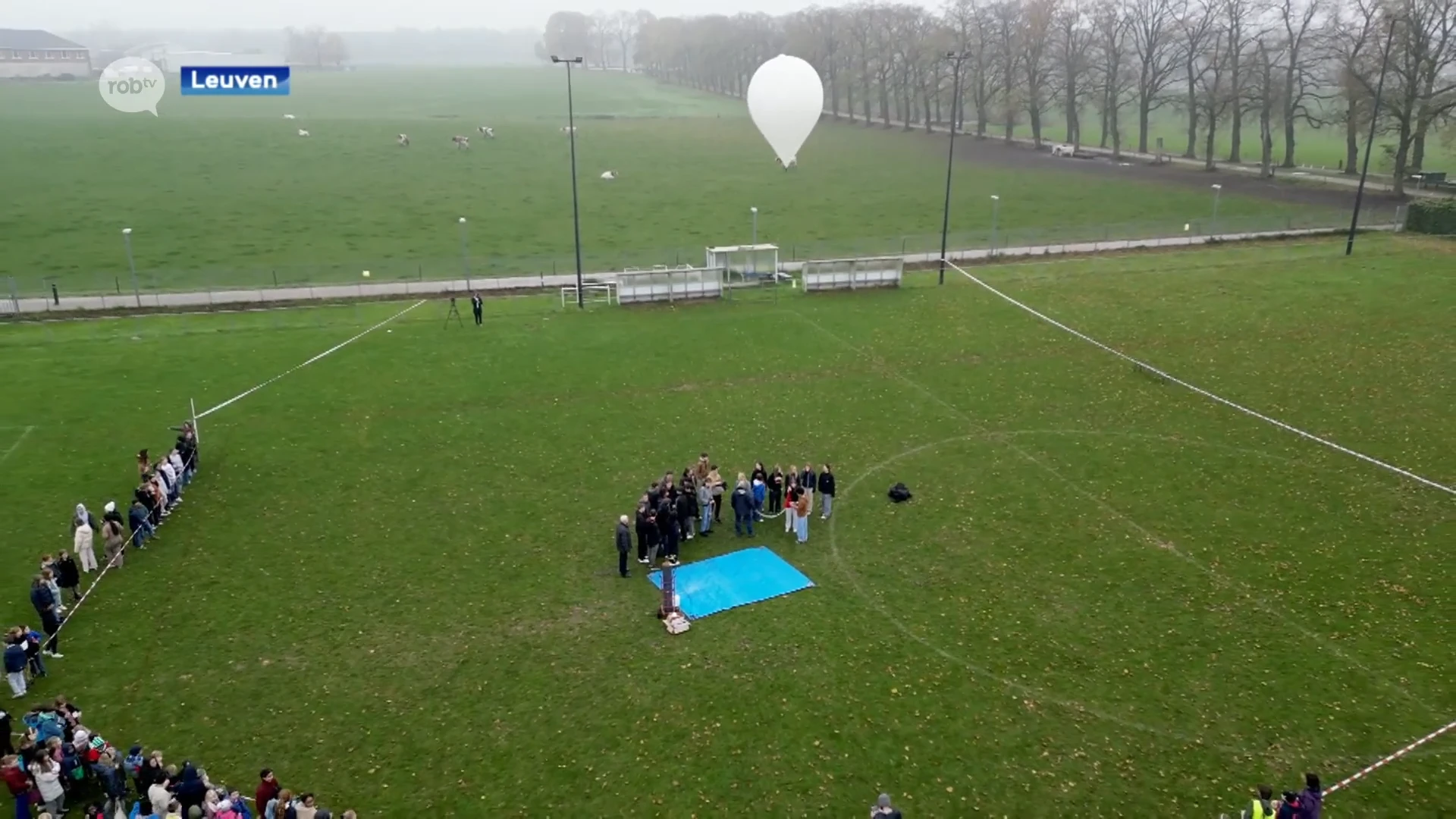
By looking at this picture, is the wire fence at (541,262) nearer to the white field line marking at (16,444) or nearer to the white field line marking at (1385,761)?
the white field line marking at (16,444)

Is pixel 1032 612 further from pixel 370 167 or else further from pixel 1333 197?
pixel 370 167

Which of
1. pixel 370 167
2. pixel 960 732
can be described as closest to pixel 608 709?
pixel 960 732

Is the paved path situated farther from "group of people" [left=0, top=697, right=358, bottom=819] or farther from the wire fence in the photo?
"group of people" [left=0, top=697, right=358, bottom=819]

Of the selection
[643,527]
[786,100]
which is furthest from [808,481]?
[786,100]

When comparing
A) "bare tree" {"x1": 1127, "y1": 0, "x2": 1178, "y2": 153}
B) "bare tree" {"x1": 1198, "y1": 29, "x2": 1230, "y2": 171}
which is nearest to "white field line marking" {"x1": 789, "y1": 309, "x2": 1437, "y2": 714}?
"bare tree" {"x1": 1198, "y1": 29, "x2": 1230, "y2": 171}

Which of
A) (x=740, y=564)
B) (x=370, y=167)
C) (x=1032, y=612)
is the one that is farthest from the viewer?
(x=370, y=167)

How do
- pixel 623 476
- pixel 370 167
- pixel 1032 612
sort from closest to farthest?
pixel 1032 612
pixel 623 476
pixel 370 167

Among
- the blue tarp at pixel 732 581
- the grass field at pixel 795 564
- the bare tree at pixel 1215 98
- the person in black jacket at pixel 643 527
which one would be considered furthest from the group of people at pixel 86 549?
the bare tree at pixel 1215 98

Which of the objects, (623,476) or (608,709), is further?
(623,476)
